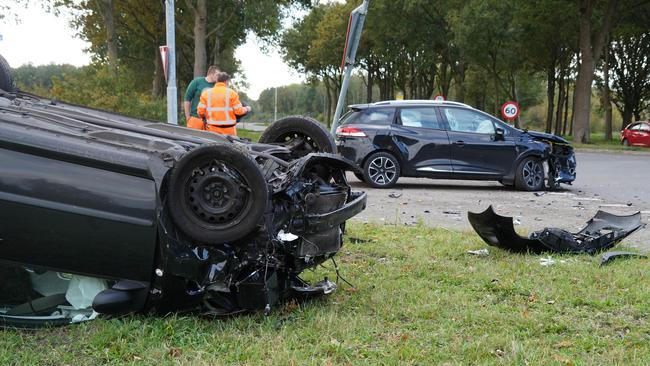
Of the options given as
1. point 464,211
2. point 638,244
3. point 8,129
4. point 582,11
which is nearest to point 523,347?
point 8,129

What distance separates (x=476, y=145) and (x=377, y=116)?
185cm

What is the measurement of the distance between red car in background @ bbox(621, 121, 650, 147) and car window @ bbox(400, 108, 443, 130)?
22618 millimetres

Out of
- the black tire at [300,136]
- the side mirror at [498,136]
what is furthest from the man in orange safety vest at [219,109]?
the side mirror at [498,136]

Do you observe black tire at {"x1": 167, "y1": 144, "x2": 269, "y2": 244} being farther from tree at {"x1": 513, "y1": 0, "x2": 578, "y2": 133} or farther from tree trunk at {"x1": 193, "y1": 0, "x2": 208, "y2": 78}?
tree at {"x1": 513, "y1": 0, "x2": 578, "y2": 133}

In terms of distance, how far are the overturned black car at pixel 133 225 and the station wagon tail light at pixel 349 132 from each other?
301 inches

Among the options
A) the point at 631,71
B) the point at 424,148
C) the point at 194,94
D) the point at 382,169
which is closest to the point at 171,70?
the point at 194,94

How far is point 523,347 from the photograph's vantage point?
3.27m

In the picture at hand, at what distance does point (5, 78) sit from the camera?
15.6 feet

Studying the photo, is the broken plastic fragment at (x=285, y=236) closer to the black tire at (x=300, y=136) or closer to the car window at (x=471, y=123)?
the black tire at (x=300, y=136)

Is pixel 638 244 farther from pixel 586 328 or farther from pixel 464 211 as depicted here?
pixel 586 328

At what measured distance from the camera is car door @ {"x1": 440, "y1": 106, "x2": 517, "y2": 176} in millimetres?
11125

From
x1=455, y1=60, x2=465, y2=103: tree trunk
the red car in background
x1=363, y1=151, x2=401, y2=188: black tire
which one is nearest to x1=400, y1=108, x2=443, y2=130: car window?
x1=363, y1=151, x2=401, y2=188: black tire

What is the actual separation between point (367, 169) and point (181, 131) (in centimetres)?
694

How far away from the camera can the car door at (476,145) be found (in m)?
11.1
